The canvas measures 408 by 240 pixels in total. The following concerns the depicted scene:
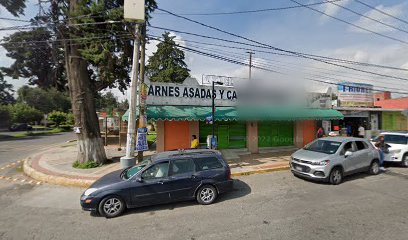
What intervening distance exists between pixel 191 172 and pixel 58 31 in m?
10.5

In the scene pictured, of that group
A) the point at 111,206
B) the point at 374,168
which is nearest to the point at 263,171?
the point at 374,168

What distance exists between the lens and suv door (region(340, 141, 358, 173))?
27.7ft

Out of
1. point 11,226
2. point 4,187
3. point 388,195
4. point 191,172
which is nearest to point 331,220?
point 388,195

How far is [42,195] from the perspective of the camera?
7.91m

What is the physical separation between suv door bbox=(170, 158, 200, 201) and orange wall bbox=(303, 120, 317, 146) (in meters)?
→ 12.2

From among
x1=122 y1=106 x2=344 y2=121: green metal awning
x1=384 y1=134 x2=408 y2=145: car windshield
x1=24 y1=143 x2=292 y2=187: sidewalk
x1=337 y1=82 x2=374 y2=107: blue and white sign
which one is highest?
x1=337 y1=82 x2=374 y2=107: blue and white sign

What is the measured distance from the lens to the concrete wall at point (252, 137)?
14.5 m

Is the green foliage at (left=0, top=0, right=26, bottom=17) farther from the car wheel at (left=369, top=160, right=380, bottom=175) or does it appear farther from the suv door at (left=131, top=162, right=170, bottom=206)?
the car wheel at (left=369, top=160, right=380, bottom=175)

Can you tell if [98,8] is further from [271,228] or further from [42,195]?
[271,228]

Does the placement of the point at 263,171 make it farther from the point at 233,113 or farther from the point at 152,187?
the point at 152,187

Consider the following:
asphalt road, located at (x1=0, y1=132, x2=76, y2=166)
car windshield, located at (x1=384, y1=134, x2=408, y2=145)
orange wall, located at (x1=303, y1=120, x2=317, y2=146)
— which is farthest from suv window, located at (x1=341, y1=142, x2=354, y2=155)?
asphalt road, located at (x1=0, y1=132, x2=76, y2=166)

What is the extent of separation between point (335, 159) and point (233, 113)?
5.57 meters

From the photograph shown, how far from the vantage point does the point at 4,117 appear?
48.6m

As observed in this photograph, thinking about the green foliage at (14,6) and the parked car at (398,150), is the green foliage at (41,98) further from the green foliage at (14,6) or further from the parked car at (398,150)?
the parked car at (398,150)
